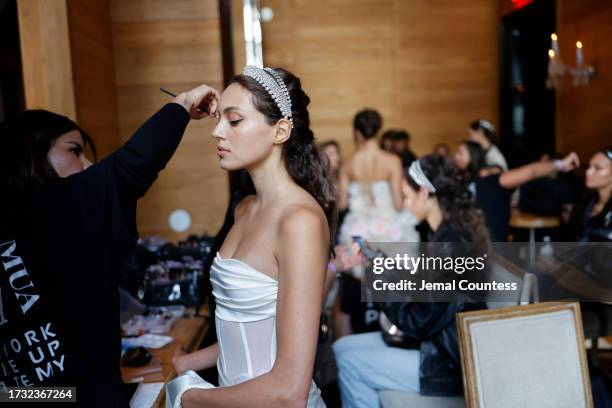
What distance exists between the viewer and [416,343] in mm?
→ 2387

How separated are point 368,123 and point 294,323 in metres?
3.54

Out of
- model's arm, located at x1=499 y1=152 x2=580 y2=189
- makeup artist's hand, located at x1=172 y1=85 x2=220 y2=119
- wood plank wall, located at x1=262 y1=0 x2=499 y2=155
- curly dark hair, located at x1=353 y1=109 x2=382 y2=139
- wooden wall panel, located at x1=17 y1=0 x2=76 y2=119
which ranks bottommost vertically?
model's arm, located at x1=499 y1=152 x2=580 y2=189

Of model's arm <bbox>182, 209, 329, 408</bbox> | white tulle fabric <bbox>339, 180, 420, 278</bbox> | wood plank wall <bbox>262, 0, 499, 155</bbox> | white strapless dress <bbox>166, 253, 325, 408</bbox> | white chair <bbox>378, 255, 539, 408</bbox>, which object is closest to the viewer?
model's arm <bbox>182, 209, 329, 408</bbox>

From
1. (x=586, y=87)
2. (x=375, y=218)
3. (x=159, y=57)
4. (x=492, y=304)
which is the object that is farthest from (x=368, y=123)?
(x=492, y=304)

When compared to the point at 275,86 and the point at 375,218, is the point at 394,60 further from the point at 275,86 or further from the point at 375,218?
the point at 275,86

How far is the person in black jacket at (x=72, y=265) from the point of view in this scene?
120 centimetres

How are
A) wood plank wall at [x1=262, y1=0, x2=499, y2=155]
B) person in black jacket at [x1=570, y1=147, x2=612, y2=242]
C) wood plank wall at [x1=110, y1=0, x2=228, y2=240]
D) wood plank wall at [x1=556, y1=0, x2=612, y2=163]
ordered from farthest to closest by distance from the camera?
wood plank wall at [x1=262, y1=0, x2=499, y2=155], wood plank wall at [x1=556, y1=0, x2=612, y2=163], person in black jacket at [x1=570, y1=147, x2=612, y2=242], wood plank wall at [x1=110, y1=0, x2=228, y2=240]

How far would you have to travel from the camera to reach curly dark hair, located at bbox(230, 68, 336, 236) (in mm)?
1337

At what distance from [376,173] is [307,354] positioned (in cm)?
352

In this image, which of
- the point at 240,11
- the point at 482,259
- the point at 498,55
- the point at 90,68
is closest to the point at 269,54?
the point at 498,55

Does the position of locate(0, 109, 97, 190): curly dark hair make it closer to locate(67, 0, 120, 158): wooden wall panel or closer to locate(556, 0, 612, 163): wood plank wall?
locate(67, 0, 120, 158): wooden wall panel

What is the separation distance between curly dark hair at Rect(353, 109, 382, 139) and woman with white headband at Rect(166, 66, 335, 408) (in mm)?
3067

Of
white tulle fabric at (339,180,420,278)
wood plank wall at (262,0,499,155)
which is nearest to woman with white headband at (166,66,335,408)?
white tulle fabric at (339,180,420,278)

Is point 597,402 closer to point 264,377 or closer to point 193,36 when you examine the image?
point 264,377
